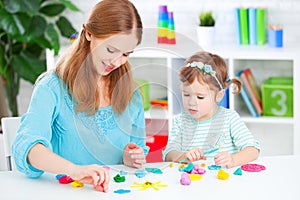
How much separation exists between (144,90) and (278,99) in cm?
186

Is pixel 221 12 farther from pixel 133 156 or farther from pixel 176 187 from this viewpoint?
pixel 176 187

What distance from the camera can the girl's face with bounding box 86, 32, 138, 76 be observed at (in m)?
1.59

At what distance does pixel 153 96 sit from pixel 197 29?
6.21ft

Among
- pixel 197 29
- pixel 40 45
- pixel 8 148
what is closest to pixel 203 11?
pixel 197 29

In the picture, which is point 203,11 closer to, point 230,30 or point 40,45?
point 230,30

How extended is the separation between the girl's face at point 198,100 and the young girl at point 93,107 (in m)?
0.13

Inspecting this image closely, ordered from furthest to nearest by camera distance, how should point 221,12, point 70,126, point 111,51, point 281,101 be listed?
point 221,12 → point 281,101 → point 70,126 → point 111,51

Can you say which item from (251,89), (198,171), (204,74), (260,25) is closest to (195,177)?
(198,171)

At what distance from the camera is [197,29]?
3.53 metres

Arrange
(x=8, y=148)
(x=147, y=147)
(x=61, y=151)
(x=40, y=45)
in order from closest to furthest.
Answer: (x=147, y=147) < (x=61, y=151) < (x=8, y=148) < (x=40, y=45)

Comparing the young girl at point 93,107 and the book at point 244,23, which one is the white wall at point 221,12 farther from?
the young girl at point 93,107

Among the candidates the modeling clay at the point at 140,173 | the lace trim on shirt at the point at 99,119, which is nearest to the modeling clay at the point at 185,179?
the modeling clay at the point at 140,173

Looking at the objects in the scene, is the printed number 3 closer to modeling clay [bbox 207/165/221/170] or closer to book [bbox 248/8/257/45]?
book [bbox 248/8/257/45]

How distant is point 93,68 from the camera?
5.49ft
